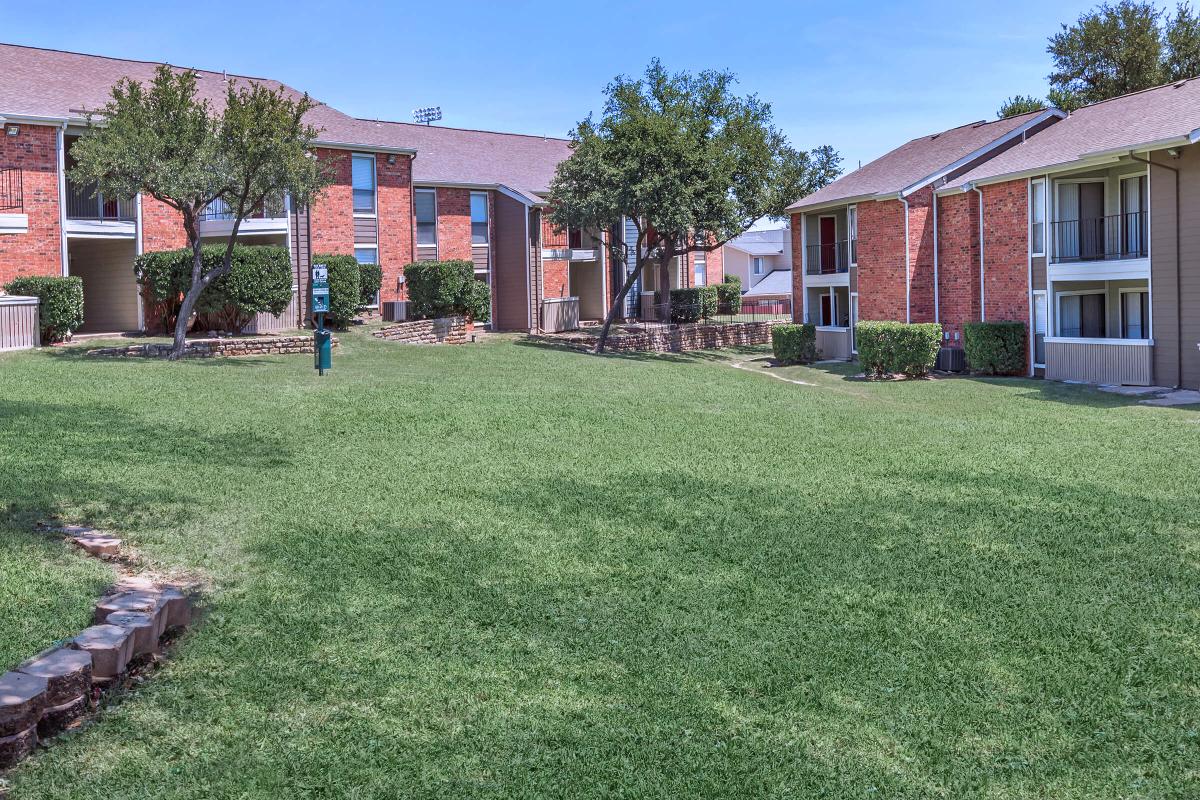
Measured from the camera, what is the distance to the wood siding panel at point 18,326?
22.5 metres

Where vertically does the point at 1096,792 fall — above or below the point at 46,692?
below

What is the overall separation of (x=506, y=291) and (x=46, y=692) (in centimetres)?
3420

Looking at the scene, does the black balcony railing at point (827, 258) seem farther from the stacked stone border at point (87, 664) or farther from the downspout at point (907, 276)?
the stacked stone border at point (87, 664)

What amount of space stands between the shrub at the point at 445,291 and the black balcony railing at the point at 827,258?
1064 cm

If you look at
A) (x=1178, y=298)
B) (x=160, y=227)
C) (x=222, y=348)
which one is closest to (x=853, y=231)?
(x=1178, y=298)

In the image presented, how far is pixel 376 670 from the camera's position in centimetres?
611

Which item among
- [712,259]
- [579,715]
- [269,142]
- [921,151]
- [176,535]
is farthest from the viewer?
[712,259]

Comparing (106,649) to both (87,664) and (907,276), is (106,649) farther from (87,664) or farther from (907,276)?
(907,276)

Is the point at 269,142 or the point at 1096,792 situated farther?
the point at 269,142

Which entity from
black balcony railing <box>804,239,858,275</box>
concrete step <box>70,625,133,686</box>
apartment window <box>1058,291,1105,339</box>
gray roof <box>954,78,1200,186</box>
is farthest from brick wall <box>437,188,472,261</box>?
concrete step <box>70,625,133,686</box>

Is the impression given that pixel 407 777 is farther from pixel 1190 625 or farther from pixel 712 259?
pixel 712 259

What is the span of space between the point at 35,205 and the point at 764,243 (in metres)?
56.3

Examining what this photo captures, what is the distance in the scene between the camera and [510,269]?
38781mm

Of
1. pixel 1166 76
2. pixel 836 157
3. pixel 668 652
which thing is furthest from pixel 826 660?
pixel 1166 76
